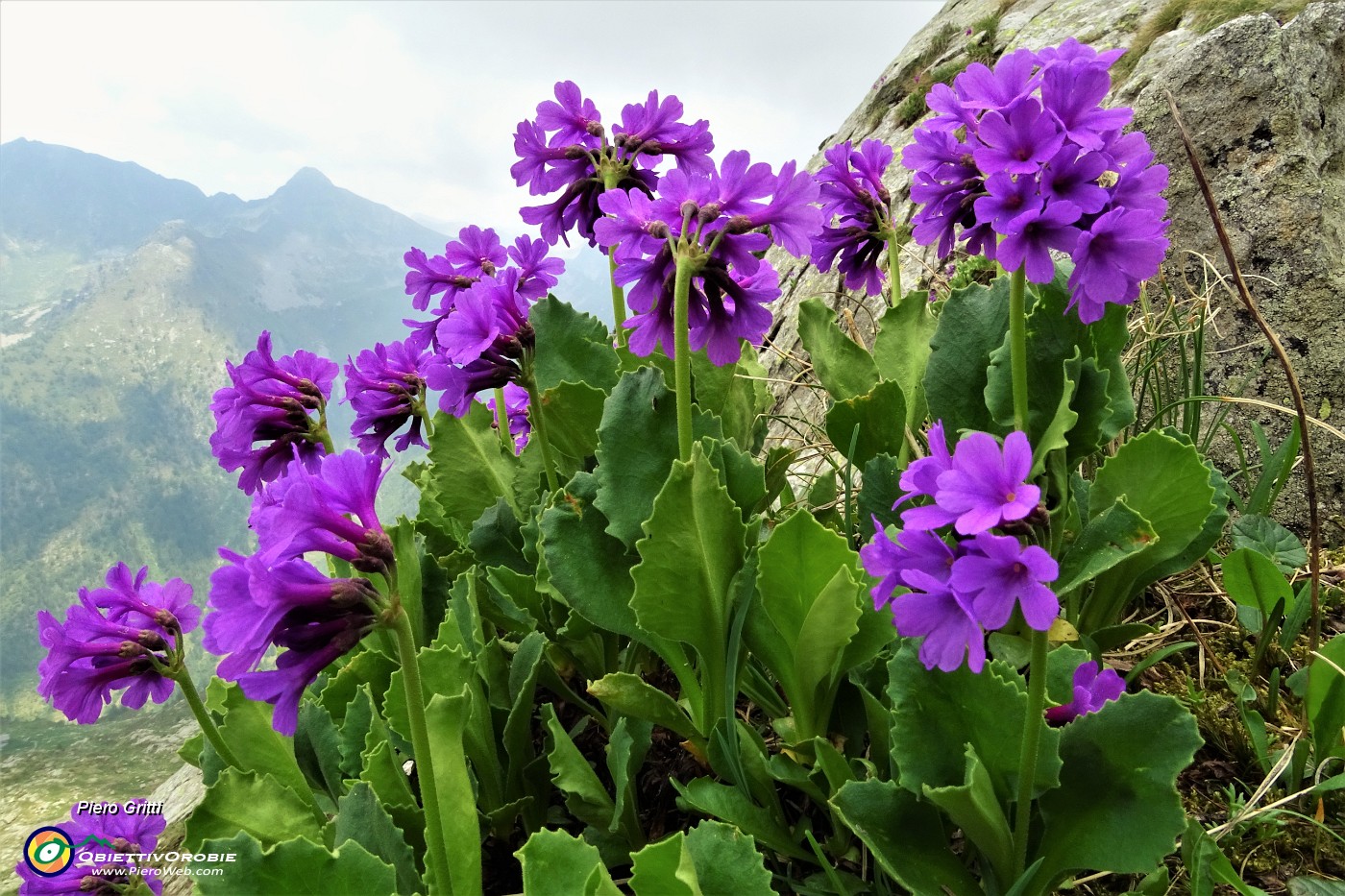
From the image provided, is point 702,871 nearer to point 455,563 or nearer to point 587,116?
point 455,563

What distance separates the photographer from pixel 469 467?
6.81ft

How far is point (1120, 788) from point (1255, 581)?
0.84 metres

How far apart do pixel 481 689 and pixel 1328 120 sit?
134 inches

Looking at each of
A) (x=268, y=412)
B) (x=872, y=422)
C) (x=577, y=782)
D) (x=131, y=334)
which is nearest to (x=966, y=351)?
(x=872, y=422)

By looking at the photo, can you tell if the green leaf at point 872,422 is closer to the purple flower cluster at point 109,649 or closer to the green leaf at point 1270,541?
the green leaf at point 1270,541

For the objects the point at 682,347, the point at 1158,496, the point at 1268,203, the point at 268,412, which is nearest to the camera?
the point at 682,347

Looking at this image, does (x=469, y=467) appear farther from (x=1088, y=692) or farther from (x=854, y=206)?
(x=1088, y=692)

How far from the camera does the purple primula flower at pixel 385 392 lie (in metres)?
2.11

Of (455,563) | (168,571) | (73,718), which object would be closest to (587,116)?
(455,563)

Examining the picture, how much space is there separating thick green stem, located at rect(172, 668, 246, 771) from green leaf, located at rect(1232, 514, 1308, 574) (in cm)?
214

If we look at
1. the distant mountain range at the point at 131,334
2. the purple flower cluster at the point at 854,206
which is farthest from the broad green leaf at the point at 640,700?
the distant mountain range at the point at 131,334

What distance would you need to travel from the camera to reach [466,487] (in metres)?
2.08

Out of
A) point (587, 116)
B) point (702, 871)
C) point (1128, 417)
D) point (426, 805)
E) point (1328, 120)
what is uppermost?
point (587, 116)

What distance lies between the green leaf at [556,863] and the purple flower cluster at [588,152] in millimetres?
1298
